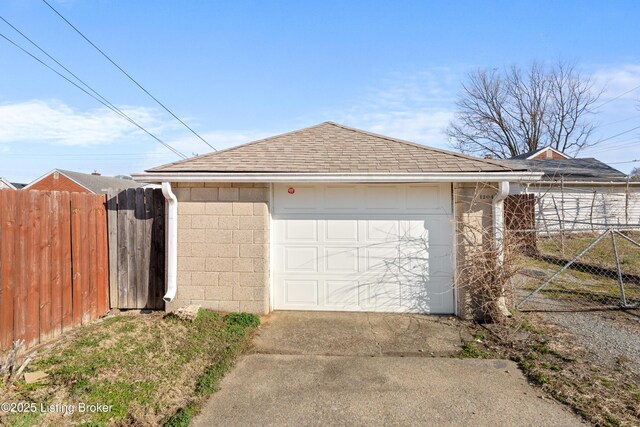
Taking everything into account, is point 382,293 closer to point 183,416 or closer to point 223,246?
point 223,246

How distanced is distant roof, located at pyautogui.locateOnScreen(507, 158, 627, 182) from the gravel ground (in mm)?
11263

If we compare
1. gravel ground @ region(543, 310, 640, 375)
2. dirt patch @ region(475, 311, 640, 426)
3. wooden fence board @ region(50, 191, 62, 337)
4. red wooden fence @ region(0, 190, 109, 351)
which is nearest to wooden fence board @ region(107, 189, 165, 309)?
red wooden fence @ region(0, 190, 109, 351)

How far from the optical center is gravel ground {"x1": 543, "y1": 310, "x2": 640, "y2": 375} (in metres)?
4.57

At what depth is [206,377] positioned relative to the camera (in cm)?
406

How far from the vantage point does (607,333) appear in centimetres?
534

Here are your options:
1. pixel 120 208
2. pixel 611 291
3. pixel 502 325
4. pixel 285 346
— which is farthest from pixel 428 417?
pixel 611 291

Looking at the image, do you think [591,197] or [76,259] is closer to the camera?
[76,259]

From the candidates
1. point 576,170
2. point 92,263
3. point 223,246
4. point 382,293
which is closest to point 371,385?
point 382,293

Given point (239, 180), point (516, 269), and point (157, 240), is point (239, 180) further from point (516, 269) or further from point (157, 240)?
point (516, 269)

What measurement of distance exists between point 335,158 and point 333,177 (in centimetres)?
76

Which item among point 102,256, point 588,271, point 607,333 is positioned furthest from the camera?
point 588,271

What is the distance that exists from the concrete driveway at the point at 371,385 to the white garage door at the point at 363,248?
0.83 meters

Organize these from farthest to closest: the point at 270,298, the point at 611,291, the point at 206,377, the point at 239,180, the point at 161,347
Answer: the point at 611,291 < the point at 270,298 < the point at 239,180 < the point at 161,347 < the point at 206,377

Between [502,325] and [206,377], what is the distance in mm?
4274
